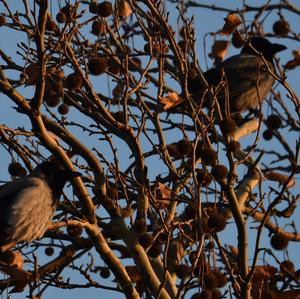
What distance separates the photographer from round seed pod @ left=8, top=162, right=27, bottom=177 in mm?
7141

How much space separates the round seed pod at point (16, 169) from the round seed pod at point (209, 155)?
2073 mm

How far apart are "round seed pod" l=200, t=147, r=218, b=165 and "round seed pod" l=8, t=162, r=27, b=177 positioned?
6.80 ft

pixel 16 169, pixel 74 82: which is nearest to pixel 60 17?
pixel 74 82

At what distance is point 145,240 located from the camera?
241 inches

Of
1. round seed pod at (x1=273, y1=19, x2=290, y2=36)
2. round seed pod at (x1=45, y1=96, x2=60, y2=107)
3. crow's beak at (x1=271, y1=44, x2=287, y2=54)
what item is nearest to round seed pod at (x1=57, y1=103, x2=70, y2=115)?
round seed pod at (x1=45, y1=96, x2=60, y2=107)

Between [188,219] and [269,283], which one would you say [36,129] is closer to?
[188,219]

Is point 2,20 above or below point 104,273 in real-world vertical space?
above

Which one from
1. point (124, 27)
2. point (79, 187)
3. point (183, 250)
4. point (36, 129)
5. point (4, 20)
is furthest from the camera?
point (124, 27)

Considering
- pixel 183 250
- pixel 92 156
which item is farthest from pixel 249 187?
pixel 92 156

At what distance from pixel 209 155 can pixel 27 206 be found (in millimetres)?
2372

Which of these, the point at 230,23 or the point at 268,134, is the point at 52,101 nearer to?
the point at 230,23

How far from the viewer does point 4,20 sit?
24.0 feet

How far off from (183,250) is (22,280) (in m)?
1.62

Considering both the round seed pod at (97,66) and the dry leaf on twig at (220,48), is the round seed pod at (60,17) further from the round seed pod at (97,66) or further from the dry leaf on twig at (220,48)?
the dry leaf on twig at (220,48)
